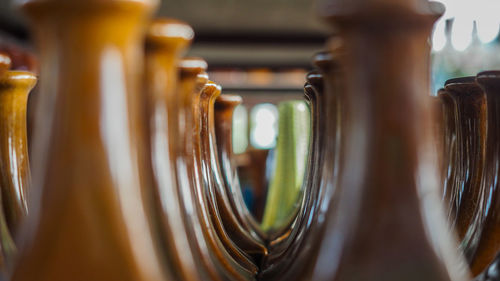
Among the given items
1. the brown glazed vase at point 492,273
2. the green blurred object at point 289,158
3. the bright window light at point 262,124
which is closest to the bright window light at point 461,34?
the bright window light at point 262,124

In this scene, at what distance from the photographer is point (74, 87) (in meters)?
0.15

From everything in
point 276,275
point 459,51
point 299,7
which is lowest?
point 276,275

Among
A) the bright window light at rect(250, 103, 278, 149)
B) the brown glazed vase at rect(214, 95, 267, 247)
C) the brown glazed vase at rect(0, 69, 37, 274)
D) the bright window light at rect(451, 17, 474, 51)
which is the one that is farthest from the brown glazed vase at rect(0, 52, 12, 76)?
the bright window light at rect(250, 103, 278, 149)

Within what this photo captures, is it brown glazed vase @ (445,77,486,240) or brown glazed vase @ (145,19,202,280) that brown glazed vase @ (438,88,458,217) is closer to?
brown glazed vase @ (445,77,486,240)

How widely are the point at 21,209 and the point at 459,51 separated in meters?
3.68

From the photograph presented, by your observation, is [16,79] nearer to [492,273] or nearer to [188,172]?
[188,172]

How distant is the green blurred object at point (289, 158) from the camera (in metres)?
0.53

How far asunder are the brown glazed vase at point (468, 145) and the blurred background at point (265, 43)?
2669 millimetres

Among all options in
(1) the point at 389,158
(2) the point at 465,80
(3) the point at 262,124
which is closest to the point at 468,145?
(2) the point at 465,80

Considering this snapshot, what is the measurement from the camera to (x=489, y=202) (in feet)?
0.82

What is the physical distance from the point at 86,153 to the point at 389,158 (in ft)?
0.32

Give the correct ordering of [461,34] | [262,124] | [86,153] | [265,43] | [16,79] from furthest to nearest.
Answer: [262,124], [265,43], [461,34], [16,79], [86,153]

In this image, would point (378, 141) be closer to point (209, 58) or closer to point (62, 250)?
point (62, 250)

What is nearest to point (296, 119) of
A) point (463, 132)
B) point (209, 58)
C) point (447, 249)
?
point (463, 132)
